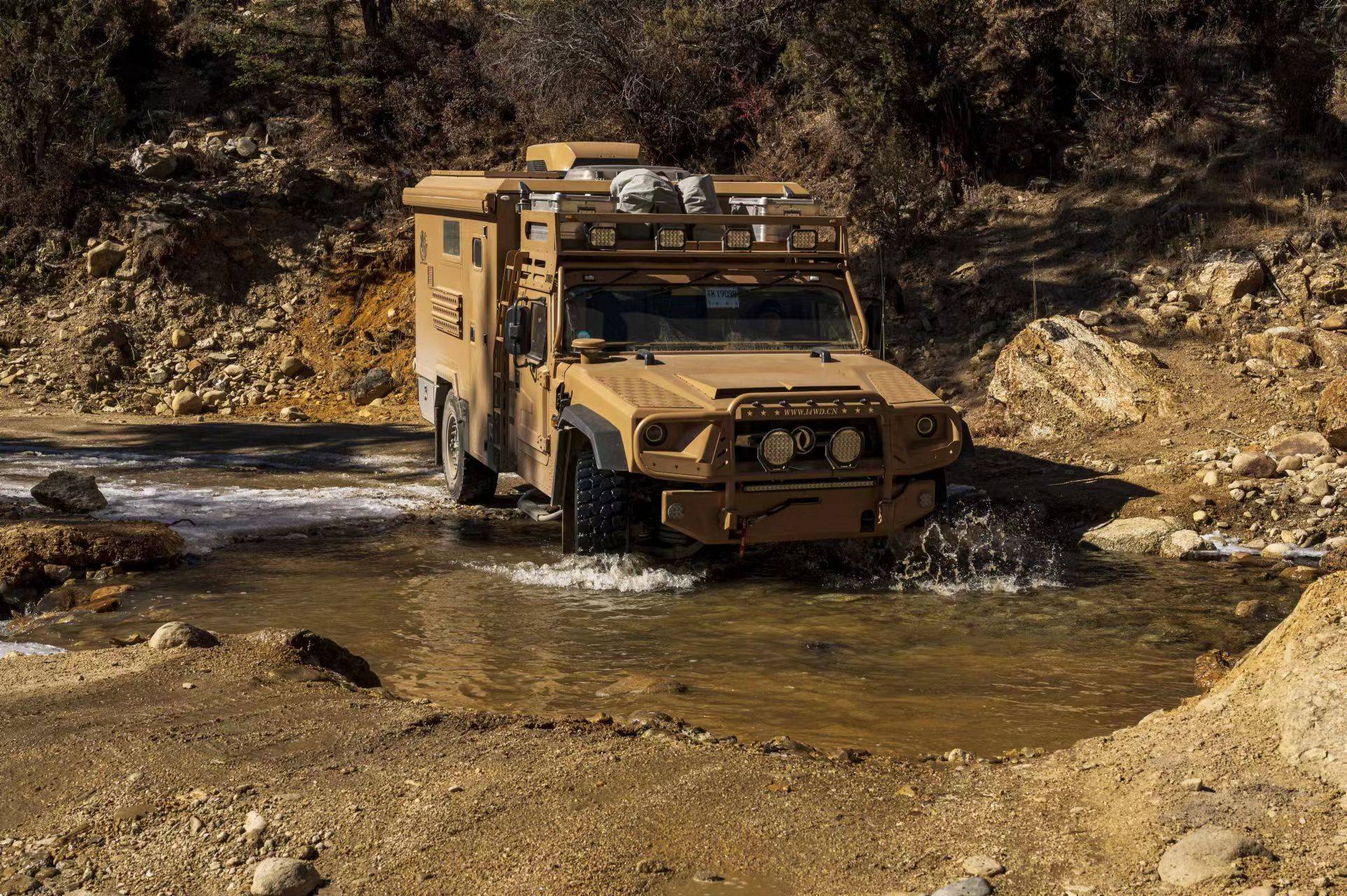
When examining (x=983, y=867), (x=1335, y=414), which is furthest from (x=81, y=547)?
(x=1335, y=414)

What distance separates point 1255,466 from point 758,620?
4.72m

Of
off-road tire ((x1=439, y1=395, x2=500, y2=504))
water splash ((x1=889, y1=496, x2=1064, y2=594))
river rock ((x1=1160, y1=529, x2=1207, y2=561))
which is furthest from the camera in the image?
off-road tire ((x1=439, y1=395, x2=500, y2=504))

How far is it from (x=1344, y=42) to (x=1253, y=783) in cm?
1514

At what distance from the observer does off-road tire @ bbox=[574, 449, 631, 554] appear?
8438 millimetres

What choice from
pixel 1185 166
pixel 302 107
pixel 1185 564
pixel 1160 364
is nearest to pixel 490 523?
pixel 1185 564

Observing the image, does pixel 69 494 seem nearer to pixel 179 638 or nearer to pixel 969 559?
pixel 179 638

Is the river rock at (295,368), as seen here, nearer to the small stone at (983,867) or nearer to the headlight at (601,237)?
the headlight at (601,237)

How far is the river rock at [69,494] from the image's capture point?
10891mm

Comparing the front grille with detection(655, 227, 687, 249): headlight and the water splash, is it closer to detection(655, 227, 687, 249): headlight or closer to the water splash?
the water splash

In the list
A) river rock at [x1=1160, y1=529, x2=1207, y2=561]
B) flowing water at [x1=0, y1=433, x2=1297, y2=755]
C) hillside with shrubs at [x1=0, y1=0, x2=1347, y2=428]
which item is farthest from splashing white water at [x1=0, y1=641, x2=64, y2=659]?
hillside with shrubs at [x1=0, y1=0, x2=1347, y2=428]

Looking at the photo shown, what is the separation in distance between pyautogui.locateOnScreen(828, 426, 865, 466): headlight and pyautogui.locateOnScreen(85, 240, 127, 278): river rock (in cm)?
1549

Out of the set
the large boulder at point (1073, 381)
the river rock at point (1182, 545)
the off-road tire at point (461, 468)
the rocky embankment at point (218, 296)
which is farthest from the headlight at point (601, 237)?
the rocky embankment at point (218, 296)

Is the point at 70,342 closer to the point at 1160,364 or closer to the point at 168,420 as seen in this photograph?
the point at 168,420

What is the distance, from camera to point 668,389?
8508 millimetres
